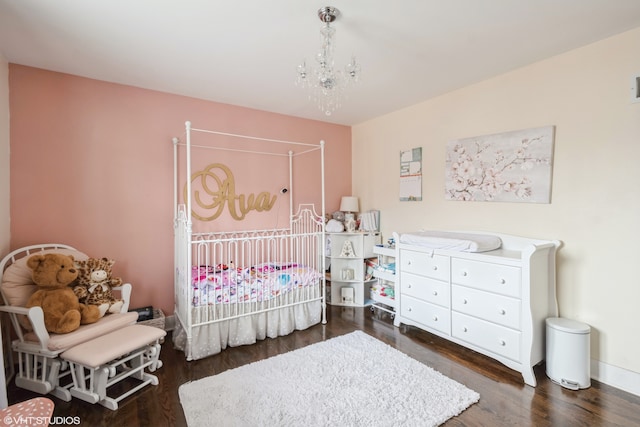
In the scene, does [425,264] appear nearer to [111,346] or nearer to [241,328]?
[241,328]

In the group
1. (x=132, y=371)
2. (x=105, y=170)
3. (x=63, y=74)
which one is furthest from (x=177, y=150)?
(x=132, y=371)

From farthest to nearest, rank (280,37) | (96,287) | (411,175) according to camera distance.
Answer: (411,175) < (96,287) < (280,37)

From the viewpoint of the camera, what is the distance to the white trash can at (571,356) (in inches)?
84.4

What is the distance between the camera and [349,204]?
4.24 metres

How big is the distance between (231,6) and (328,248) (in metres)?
2.89

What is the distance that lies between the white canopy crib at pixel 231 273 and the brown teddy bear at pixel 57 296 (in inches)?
28.7

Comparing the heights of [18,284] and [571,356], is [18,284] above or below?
above

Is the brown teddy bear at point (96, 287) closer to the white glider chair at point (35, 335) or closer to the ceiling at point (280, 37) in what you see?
the white glider chair at point (35, 335)

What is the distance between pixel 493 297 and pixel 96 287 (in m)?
3.13

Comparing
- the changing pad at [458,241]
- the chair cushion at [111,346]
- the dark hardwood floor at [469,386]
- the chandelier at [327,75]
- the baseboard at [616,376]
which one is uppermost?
the chandelier at [327,75]

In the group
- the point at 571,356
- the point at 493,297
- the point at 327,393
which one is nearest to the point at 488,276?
the point at 493,297

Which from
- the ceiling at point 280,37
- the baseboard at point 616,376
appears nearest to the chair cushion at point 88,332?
the ceiling at point 280,37

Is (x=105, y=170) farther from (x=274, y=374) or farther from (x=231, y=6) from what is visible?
(x=274, y=374)

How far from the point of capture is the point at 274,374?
2.34 metres
